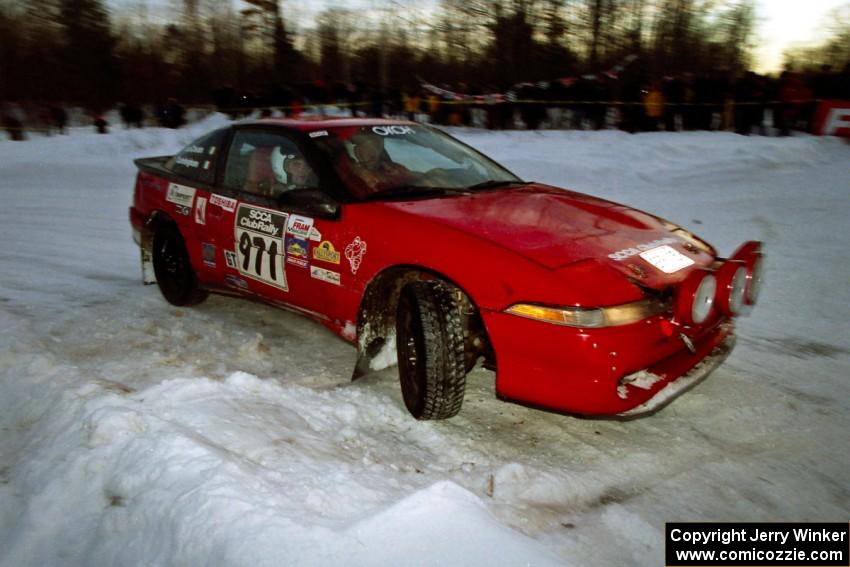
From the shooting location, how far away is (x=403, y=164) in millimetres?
3713

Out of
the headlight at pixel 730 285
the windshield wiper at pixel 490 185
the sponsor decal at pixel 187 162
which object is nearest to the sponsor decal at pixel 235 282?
the sponsor decal at pixel 187 162

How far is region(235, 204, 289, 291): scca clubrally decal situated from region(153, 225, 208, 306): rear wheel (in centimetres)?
78

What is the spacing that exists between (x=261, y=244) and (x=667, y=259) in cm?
224

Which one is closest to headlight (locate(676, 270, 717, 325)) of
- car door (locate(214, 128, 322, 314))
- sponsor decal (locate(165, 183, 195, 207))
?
car door (locate(214, 128, 322, 314))

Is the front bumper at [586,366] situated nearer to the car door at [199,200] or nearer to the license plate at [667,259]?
the license plate at [667,259]

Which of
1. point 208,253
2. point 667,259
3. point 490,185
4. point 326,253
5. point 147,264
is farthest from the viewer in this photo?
point 147,264

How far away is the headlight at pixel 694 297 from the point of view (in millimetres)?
2645

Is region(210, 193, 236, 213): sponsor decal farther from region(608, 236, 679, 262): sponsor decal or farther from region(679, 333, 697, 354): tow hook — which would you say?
region(679, 333, 697, 354): tow hook

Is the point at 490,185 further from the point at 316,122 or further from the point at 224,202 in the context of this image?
the point at 224,202

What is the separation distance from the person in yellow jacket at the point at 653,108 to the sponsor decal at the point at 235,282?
37.6 feet

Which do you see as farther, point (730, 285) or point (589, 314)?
point (730, 285)

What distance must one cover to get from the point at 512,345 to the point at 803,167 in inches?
402

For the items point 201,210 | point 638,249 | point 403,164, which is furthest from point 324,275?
point 638,249

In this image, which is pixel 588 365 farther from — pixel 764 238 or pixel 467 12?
pixel 467 12
